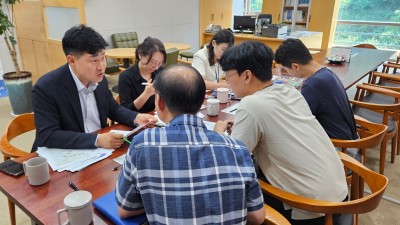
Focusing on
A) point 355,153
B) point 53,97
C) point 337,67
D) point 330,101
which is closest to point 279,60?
point 330,101

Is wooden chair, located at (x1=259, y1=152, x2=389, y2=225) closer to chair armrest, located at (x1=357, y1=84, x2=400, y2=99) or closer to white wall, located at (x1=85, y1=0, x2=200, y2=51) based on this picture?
chair armrest, located at (x1=357, y1=84, x2=400, y2=99)

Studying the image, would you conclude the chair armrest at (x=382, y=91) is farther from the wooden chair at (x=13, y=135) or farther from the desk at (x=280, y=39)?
the wooden chair at (x=13, y=135)

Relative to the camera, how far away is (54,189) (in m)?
1.13

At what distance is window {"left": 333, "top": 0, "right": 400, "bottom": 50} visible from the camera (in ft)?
22.4

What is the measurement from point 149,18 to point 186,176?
18.8 feet

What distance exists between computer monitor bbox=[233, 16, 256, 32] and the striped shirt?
18.5ft

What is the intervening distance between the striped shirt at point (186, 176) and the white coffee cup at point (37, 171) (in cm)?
49

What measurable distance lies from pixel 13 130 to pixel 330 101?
1.88 m

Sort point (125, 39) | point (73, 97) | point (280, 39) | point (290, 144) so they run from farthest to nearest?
point (125, 39), point (280, 39), point (73, 97), point (290, 144)

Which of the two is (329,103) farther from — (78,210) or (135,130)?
(78,210)

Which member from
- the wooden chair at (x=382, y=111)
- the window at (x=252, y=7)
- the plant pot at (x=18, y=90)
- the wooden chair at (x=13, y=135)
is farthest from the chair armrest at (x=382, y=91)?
the window at (x=252, y=7)

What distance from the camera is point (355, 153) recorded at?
1.98m

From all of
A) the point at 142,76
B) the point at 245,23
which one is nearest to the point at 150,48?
the point at 142,76

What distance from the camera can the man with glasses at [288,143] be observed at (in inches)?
49.0
